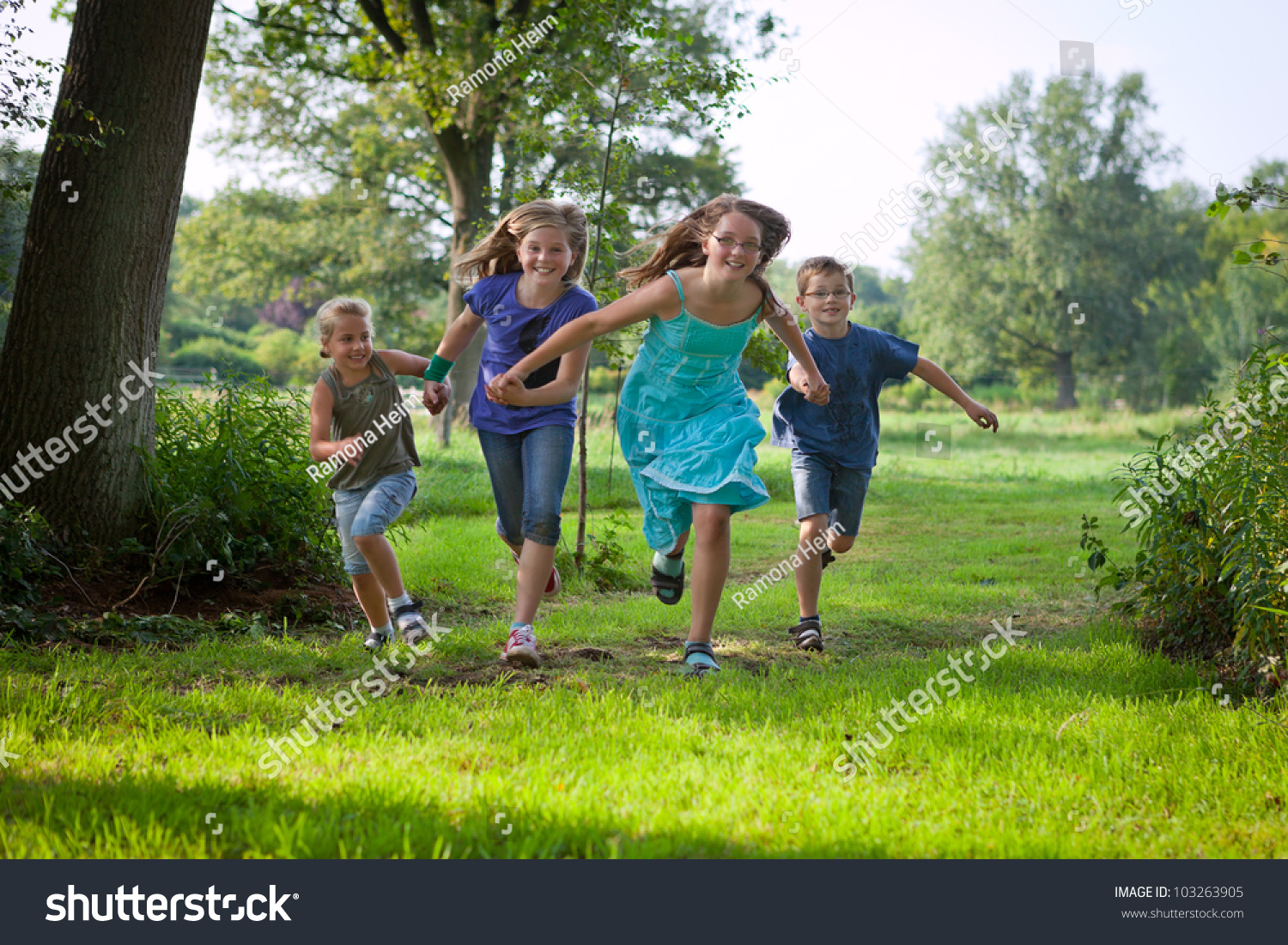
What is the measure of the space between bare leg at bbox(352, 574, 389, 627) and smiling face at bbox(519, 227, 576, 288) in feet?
5.55

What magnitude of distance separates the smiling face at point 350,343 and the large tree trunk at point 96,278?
1.45 metres

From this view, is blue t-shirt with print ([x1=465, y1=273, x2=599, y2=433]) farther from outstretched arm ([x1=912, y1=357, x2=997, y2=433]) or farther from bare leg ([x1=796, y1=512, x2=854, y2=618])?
outstretched arm ([x1=912, y1=357, x2=997, y2=433])

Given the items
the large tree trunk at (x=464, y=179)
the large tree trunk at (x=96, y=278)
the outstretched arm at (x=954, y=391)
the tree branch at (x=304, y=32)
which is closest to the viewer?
the outstretched arm at (x=954, y=391)

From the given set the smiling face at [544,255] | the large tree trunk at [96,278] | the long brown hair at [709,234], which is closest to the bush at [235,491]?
the large tree trunk at [96,278]

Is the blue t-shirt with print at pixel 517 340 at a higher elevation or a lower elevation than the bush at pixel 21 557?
higher

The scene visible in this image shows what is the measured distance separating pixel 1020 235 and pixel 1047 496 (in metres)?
32.2

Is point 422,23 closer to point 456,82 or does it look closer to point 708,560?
A: point 456,82

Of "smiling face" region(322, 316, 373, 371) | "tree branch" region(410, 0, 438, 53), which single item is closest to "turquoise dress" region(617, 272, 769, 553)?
"smiling face" region(322, 316, 373, 371)

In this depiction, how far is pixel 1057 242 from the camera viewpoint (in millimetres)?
42875

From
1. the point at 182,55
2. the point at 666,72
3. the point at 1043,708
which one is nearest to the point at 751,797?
the point at 1043,708

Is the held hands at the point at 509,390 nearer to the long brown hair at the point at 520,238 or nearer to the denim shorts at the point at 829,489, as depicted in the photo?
the long brown hair at the point at 520,238

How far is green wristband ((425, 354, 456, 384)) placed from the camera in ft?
17.1

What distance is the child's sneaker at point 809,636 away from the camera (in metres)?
5.29
